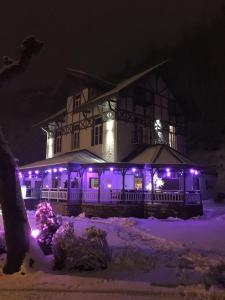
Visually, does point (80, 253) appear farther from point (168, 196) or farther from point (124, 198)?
point (168, 196)

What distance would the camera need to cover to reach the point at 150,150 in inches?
1089

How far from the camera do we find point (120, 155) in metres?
28.0

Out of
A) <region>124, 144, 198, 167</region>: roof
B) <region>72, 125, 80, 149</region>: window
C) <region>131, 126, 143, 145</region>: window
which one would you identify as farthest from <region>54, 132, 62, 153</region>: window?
<region>124, 144, 198, 167</region>: roof

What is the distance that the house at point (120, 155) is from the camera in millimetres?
24156

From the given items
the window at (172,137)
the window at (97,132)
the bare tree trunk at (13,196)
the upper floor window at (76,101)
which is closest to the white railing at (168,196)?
the window at (97,132)

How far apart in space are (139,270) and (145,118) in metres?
22.5

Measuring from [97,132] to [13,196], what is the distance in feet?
69.9

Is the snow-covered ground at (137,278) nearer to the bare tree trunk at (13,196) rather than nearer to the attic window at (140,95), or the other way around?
the bare tree trunk at (13,196)

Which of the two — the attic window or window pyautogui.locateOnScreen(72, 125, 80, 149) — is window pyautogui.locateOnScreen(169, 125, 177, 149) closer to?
the attic window

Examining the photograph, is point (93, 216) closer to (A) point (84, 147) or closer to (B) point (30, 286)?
(A) point (84, 147)

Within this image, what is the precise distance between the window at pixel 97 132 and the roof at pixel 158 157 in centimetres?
346

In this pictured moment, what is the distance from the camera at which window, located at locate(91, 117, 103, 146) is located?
2984cm

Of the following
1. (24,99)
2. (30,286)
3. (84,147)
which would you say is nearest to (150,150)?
(84,147)

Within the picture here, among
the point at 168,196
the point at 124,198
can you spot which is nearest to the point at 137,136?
the point at 124,198
